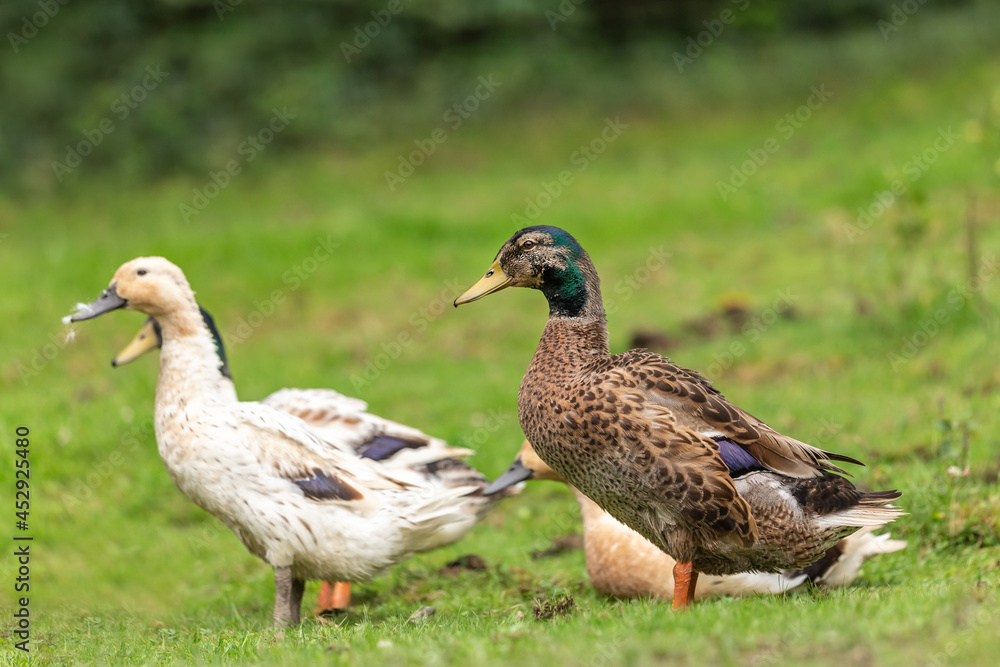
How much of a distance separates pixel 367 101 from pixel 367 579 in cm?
1164

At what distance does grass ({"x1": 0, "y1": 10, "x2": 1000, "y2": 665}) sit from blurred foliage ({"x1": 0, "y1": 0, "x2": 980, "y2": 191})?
1.86ft

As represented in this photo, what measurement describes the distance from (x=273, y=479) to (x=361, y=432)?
3.06 ft

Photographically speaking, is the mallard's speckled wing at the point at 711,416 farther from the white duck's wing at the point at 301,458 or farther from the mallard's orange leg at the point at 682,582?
the white duck's wing at the point at 301,458

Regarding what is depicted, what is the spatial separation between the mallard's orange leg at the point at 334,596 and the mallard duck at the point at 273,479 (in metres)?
0.33

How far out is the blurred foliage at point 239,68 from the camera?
1520 centimetres

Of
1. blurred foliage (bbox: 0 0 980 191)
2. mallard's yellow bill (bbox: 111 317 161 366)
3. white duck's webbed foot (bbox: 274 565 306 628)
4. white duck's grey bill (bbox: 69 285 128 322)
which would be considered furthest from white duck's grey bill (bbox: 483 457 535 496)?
blurred foliage (bbox: 0 0 980 191)

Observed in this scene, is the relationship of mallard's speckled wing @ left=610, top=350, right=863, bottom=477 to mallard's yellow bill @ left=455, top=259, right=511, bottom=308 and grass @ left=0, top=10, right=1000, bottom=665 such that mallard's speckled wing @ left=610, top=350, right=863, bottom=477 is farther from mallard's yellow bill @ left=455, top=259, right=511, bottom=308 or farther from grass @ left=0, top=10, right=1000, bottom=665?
mallard's yellow bill @ left=455, top=259, right=511, bottom=308

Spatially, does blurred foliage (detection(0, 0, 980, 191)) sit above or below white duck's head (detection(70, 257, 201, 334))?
above

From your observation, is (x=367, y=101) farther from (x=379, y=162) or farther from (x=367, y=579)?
(x=367, y=579)

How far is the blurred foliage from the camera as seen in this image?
1520cm

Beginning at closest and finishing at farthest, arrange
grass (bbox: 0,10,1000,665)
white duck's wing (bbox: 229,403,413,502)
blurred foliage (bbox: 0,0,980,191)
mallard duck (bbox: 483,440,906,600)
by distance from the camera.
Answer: grass (bbox: 0,10,1000,665)
mallard duck (bbox: 483,440,906,600)
white duck's wing (bbox: 229,403,413,502)
blurred foliage (bbox: 0,0,980,191)

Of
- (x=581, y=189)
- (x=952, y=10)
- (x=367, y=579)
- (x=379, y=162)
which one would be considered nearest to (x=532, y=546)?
(x=367, y=579)

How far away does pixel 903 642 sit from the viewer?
3594 millimetres

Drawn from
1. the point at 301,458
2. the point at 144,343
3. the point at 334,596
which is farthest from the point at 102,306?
the point at 334,596
